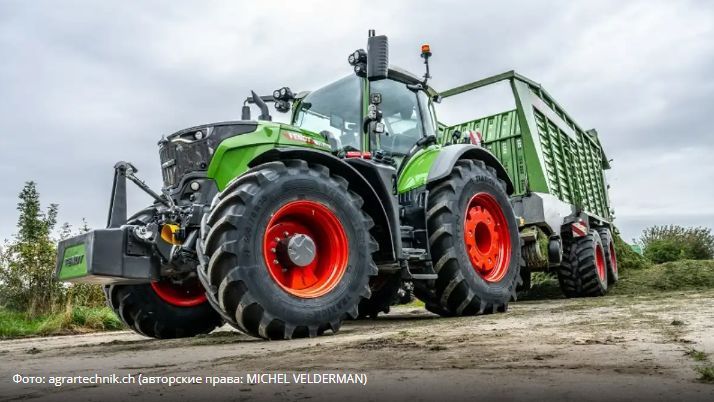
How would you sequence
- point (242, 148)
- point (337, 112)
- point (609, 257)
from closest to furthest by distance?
point (242, 148) → point (337, 112) → point (609, 257)

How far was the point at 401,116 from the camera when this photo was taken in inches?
246

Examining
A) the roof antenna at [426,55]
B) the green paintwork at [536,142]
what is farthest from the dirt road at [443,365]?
the green paintwork at [536,142]

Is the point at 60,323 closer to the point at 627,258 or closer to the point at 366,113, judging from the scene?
the point at 366,113

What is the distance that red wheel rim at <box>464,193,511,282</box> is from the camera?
5965 mm

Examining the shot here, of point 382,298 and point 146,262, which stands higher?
point 146,262

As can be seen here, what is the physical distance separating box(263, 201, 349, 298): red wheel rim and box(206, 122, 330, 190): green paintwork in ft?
1.84

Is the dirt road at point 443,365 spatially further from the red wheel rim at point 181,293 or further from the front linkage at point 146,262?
the red wheel rim at point 181,293

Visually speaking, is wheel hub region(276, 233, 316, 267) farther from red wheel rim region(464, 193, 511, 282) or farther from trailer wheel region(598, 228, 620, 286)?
trailer wheel region(598, 228, 620, 286)

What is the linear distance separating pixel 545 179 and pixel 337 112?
12.0ft

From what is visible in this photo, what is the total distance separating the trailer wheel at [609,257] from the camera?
10.2m

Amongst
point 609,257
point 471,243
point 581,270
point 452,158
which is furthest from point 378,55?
point 609,257

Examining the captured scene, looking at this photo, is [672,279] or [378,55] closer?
[378,55]

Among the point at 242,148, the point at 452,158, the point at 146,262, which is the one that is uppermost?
the point at 452,158

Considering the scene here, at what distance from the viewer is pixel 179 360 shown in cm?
296
